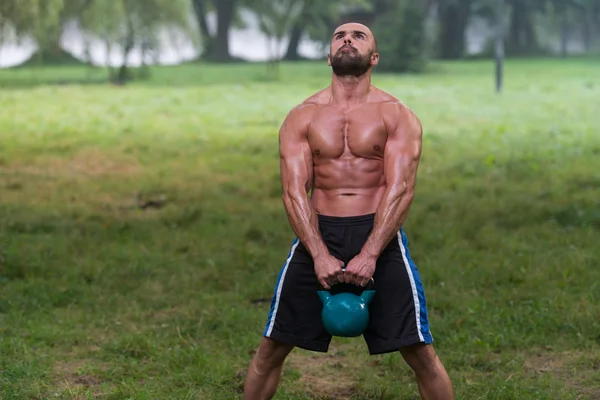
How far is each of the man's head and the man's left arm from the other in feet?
0.75

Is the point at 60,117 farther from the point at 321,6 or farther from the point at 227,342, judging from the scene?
the point at 321,6

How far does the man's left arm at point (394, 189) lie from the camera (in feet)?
13.4

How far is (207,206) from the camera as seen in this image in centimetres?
1049

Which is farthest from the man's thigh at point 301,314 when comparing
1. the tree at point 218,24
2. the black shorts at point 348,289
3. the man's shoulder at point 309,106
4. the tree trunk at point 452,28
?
the tree trunk at point 452,28

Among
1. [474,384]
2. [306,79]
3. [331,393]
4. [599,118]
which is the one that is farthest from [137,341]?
[306,79]

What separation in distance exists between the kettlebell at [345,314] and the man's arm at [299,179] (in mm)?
210

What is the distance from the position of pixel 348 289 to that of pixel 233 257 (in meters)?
4.30

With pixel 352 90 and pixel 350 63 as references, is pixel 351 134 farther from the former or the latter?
pixel 350 63

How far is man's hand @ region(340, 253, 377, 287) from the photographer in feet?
13.3

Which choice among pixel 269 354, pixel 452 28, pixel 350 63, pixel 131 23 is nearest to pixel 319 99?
pixel 350 63

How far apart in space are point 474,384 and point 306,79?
22237 mm

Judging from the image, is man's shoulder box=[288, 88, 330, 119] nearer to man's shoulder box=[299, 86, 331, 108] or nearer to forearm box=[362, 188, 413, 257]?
man's shoulder box=[299, 86, 331, 108]

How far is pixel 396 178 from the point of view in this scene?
4152 mm

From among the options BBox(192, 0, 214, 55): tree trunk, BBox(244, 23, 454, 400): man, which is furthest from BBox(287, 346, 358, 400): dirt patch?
BBox(192, 0, 214, 55): tree trunk
